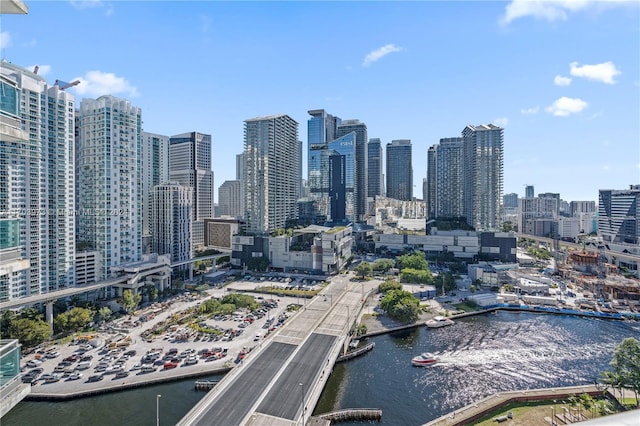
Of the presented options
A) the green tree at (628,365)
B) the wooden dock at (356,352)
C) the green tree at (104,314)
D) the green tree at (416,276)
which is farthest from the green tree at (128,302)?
the green tree at (628,365)

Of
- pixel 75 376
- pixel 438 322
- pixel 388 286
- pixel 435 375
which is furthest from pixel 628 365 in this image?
pixel 75 376

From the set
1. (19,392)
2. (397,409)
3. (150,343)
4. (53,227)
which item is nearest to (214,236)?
(53,227)

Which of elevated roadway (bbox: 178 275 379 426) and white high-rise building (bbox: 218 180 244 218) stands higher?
white high-rise building (bbox: 218 180 244 218)

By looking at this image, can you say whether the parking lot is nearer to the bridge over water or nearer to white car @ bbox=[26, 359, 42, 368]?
white car @ bbox=[26, 359, 42, 368]

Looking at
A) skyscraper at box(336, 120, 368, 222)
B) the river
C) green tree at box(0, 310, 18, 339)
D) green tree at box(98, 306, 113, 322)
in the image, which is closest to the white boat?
the river

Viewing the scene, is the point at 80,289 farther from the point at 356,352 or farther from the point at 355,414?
the point at 355,414

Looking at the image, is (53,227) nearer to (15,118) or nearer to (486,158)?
(15,118)

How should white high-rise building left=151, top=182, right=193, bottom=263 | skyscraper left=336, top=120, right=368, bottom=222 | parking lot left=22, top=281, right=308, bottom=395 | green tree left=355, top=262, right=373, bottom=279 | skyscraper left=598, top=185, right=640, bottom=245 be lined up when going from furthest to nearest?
1. skyscraper left=336, top=120, right=368, bottom=222
2. skyscraper left=598, top=185, right=640, bottom=245
3. white high-rise building left=151, top=182, right=193, bottom=263
4. green tree left=355, top=262, right=373, bottom=279
5. parking lot left=22, top=281, right=308, bottom=395
